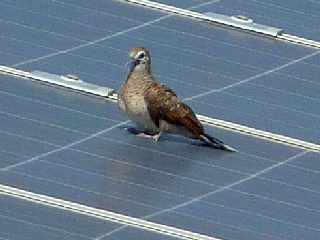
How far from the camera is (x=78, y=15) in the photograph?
2942 centimetres

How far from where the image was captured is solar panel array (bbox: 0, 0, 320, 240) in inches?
882

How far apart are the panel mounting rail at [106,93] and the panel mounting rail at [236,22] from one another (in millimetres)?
3900

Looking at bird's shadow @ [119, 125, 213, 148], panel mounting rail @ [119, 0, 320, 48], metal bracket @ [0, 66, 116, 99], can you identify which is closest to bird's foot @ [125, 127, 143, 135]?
bird's shadow @ [119, 125, 213, 148]

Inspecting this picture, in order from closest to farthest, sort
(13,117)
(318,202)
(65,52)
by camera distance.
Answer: (318,202)
(13,117)
(65,52)

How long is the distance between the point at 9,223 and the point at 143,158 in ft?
9.59

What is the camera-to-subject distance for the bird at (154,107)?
969 inches

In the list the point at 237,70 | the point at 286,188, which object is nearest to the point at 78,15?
the point at 237,70

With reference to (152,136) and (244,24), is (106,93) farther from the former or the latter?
(244,24)

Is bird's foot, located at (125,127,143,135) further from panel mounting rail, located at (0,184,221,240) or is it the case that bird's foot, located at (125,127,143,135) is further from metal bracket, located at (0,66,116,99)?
panel mounting rail, located at (0,184,221,240)

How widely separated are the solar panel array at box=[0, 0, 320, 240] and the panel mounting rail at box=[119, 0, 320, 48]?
160 mm

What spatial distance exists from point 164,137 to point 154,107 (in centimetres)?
61

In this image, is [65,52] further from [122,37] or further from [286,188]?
[286,188]

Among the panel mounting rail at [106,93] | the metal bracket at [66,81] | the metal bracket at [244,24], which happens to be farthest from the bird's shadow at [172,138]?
the metal bracket at [244,24]

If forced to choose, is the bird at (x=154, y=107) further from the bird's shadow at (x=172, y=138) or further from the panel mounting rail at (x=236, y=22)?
the panel mounting rail at (x=236, y=22)
